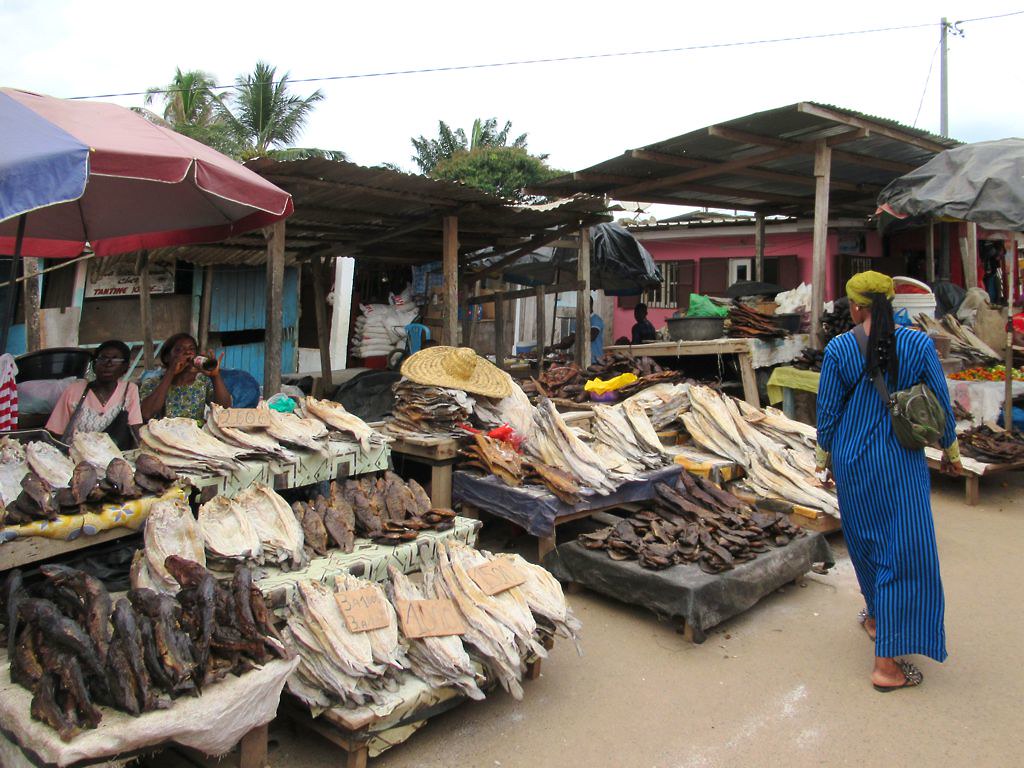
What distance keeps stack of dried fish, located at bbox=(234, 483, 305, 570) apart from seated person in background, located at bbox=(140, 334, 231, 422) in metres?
1.68

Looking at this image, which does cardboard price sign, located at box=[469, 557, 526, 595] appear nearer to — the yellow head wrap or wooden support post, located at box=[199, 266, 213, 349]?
the yellow head wrap

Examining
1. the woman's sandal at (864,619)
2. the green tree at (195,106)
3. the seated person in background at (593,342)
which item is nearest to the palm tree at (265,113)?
the green tree at (195,106)

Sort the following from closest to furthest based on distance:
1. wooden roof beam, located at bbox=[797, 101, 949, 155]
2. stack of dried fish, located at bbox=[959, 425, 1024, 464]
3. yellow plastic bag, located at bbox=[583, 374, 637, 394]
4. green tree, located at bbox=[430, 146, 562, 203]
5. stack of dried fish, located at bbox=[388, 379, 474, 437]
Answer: stack of dried fish, located at bbox=[388, 379, 474, 437] < stack of dried fish, located at bbox=[959, 425, 1024, 464] < wooden roof beam, located at bbox=[797, 101, 949, 155] < yellow plastic bag, located at bbox=[583, 374, 637, 394] < green tree, located at bbox=[430, 146, 562, 203]

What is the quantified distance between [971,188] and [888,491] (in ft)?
19.0

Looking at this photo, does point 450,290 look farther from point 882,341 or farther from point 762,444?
point 882,341

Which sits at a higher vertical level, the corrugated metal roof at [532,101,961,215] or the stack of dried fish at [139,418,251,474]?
the corrugated metal roof at [532,101,961,215]

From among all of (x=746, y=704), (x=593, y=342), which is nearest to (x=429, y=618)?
(x=746, y=704)

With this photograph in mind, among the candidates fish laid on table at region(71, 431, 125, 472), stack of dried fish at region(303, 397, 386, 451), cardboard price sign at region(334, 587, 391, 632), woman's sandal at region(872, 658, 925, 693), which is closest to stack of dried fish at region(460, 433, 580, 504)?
stack of dried fish at region(303, 397, 386, 451)

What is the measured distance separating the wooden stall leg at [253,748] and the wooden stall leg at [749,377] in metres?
7.18

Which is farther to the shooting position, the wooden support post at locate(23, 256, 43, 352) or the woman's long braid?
the wooden support post at locate(23, 256, 43, 352)

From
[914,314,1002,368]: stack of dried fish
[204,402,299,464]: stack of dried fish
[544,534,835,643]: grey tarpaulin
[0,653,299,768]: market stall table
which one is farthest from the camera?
[914,314,1002,368]: stack of dried fish

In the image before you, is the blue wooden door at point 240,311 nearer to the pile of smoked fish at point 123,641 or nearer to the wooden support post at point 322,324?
the wooden support post at point 322,324

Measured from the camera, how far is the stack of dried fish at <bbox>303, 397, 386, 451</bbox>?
503 cm

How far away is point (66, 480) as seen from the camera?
366cm
